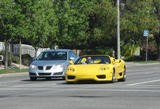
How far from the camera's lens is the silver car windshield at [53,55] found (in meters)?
25.5

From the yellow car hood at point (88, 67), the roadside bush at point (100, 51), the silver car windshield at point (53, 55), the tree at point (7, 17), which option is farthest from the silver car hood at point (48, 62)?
the roadside bush at point (100, 51)

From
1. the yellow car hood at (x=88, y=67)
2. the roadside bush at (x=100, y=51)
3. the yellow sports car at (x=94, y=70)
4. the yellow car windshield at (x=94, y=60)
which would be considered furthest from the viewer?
the roadside bush at (x=100, y=51)

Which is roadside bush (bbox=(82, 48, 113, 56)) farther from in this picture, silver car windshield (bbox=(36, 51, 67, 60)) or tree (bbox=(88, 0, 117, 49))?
silver car windshield (bbox=(36, 51, 67, 60))

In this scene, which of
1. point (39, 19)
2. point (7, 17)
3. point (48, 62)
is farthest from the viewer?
point (39, 19)

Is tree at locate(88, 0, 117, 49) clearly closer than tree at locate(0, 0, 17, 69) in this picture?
No

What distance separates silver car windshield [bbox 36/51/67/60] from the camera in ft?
83.8

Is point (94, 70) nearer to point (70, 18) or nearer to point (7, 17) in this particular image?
point (7, 17)

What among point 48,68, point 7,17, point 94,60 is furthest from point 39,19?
Result: point 94,60

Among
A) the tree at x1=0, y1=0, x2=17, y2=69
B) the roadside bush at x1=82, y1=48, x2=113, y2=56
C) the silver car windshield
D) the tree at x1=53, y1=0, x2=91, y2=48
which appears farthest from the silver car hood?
the roadside bush at x1=82, y1=48, x2=113, y2=56

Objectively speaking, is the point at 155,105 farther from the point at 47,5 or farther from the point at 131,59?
the point at 131,59

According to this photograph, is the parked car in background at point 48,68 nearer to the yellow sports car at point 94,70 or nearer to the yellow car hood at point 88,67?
the yellow sports car at point 94,70

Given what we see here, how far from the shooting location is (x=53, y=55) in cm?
2572

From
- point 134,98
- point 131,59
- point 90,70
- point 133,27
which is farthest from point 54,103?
point 131,59

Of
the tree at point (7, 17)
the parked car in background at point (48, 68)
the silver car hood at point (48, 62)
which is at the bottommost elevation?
the parked car in background at point (48, 68)
